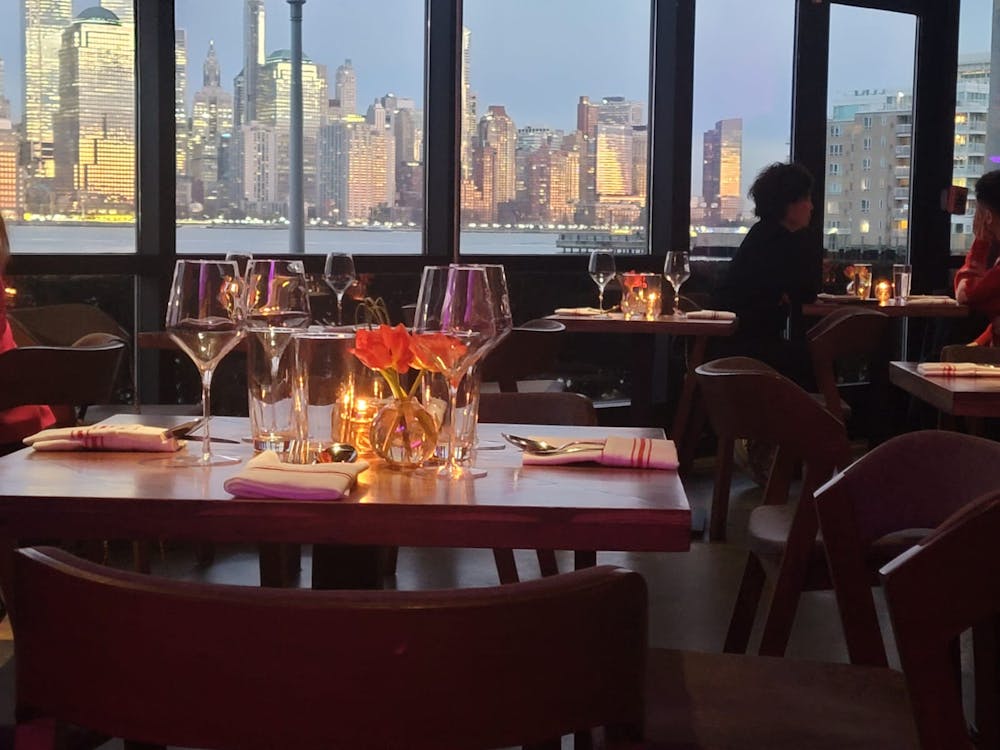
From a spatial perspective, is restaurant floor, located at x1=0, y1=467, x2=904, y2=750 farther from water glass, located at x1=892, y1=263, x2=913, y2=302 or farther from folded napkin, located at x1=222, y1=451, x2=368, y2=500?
water glass, located at x1=892, y1=263, x2=913, y2=302

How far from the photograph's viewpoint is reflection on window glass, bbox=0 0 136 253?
534cm

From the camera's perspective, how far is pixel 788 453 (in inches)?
127

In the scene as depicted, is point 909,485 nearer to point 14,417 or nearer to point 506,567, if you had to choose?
point 506,567

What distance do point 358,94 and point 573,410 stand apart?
395 cm

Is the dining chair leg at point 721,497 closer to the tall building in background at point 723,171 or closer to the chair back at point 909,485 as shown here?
the tall building in background at point 723,171

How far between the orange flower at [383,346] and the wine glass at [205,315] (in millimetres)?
250

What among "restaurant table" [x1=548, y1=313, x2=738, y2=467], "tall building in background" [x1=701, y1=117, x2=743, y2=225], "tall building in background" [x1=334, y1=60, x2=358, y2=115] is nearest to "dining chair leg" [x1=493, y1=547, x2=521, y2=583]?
"restaurant table" [x1=548, y1=313, x2=738, y2=467]

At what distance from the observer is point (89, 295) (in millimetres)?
5434

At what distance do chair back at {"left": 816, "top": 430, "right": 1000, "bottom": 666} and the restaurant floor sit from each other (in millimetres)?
1385

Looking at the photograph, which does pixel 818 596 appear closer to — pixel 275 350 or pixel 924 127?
pixel 275 350

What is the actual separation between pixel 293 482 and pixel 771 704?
0.72m

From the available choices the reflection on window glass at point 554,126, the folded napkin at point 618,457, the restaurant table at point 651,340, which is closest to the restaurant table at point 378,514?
the folded napkin at point 618,457

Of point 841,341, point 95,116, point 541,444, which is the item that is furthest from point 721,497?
point 541,444

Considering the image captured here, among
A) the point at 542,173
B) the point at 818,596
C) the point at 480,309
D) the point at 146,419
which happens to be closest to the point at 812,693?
the point at 480,309
